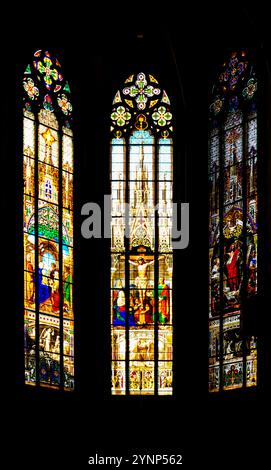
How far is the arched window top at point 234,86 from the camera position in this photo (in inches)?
1233

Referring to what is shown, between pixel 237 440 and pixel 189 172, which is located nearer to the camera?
pixel 237 440

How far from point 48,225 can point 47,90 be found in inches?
88.9

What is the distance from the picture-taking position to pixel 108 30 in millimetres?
32250

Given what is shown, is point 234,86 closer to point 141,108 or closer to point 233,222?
point 141,108

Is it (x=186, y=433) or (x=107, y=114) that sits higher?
(x=107, y=114)

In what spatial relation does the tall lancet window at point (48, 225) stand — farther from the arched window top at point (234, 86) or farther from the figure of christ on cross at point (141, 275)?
the arched window top at point (234, 86)

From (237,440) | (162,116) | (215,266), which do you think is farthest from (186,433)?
(162,116)

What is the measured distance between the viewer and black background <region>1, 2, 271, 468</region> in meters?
29.4

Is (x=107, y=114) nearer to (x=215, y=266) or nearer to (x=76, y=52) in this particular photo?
(x=76, y=52)

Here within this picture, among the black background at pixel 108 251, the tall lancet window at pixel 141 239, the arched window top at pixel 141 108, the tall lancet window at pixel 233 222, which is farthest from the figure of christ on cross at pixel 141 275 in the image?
the arched window top at pixel 141 108

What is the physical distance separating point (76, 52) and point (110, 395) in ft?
18.4

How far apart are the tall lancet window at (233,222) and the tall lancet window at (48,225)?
7.43 feet

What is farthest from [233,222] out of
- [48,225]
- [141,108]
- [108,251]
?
[48,225]

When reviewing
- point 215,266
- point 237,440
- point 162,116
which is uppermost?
point 162,116
